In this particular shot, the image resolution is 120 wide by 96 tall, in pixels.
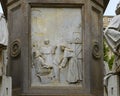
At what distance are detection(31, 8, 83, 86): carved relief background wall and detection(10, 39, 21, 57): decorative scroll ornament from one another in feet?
1.01

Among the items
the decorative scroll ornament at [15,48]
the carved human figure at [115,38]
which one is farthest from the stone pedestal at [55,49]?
the carved human figure at [115,38]

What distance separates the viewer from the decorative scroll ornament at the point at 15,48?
1254 cm

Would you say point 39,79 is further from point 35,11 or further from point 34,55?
point 35,11

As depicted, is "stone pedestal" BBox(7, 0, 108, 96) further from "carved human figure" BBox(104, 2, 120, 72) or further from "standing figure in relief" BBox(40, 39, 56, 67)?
"carved human figure" BBox(104, 2, 120, 72)

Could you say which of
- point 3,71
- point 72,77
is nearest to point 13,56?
point 3,71

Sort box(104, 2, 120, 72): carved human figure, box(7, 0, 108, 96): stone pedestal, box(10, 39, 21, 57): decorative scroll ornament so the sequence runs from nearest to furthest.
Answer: box(7, 0, 108, 96): stone pedestal
box(10, 39, 21, 57): decorative scroll ornament
box(104, 2, 120, 72): carved human figure

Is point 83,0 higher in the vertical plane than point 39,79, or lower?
higher

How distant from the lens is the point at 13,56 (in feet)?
41.5

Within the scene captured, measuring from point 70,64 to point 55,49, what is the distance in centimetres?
43

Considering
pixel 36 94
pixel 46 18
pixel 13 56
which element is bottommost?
pixel 36 94

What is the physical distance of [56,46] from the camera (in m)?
12.4

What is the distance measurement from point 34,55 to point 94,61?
1260 mm

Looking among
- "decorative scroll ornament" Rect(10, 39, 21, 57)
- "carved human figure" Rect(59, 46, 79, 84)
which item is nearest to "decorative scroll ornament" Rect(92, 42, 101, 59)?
"carved human figure" Rect(59, 46, 79, 84)

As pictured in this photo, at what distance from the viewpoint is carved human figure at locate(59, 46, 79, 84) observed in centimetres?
1224
